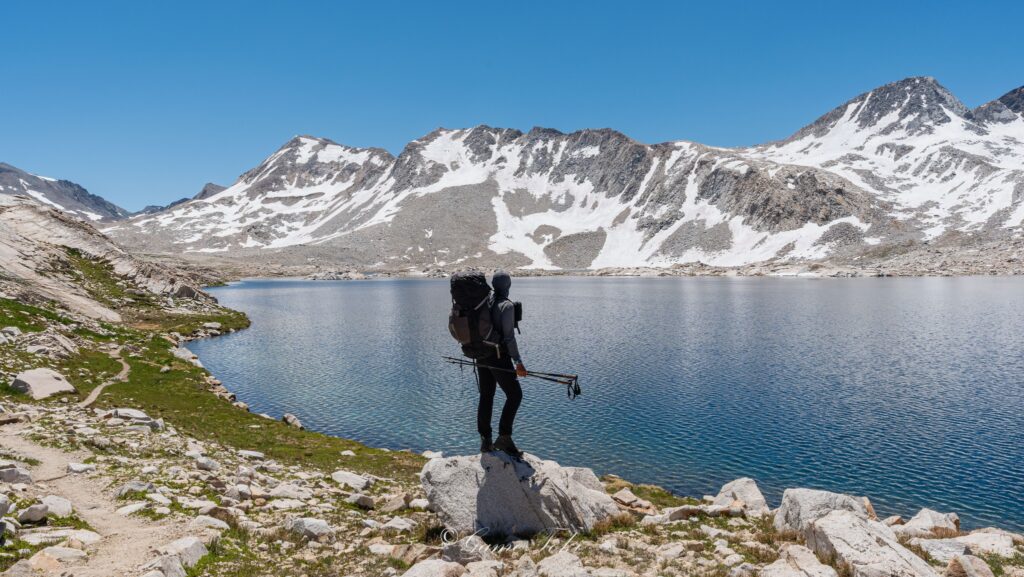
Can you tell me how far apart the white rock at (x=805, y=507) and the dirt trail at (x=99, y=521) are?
1357cm

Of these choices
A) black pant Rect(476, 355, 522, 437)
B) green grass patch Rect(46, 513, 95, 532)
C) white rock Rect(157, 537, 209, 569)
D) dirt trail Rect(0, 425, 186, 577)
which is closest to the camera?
dirt trail Rect(0, 425, 186, 577)

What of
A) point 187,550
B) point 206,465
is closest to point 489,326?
point 187,550

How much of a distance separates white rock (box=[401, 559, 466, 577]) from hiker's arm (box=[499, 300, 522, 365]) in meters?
4.38

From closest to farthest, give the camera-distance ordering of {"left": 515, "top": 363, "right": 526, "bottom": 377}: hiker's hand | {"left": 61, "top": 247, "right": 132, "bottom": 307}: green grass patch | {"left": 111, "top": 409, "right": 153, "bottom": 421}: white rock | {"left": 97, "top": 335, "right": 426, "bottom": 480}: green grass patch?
{"left": 515, "top": 363, "right": 526, "bottom": 377}: hiker's hand → {"left": 111, "top": 409, "right": 153, "bottom": 421}: white rock → {"left": 97, "top": 335, "right": 426, "bottom": 480}: green grass patch → {"left": 61, "top": 247, "right": 132, "bottom": 307}: green grass patch

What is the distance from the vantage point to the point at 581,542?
1248 cm

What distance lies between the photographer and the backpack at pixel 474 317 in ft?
42.6

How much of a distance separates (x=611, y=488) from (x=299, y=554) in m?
13.1

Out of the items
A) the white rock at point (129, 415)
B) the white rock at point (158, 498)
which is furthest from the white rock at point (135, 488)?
the white rock at point (129, 415)

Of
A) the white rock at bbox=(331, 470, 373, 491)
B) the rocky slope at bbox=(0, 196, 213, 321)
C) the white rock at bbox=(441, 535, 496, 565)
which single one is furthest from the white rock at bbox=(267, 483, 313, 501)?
the rocky slope at bbox=(0, 196, 213, 321)

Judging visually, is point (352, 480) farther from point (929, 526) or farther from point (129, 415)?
point (929, 526)

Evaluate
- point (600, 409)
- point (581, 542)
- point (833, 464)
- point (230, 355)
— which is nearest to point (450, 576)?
point (581, 542)

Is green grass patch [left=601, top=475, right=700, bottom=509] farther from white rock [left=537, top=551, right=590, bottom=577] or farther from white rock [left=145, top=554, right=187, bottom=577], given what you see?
white rock [left=145, top=554, right=187, bottom=577]

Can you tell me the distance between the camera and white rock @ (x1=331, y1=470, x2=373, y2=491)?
18.0 m

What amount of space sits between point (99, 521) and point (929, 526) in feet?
70.6
